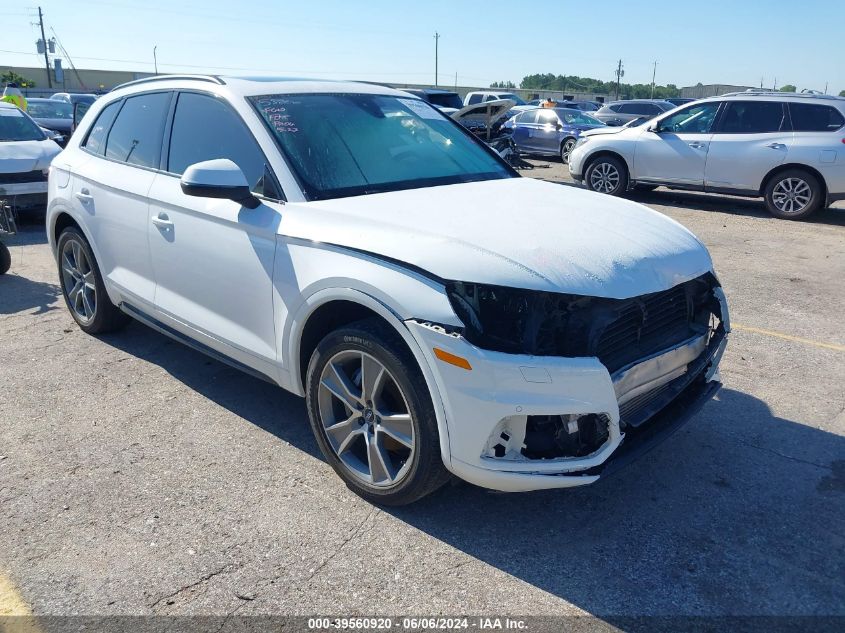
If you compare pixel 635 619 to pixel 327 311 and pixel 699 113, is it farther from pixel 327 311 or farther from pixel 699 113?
pixel 699 113

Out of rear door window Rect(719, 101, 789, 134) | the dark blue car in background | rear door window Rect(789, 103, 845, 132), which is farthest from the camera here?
the dark blue car in background

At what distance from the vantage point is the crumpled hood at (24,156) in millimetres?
9445

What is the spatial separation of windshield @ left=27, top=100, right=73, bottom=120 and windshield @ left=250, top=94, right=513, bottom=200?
60.2 ft

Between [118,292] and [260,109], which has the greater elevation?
[260,109]

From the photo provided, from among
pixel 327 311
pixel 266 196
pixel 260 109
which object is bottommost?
pixel 327 311

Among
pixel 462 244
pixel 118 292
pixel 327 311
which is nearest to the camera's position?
pixel 462 244

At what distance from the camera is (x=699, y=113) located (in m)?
11.4

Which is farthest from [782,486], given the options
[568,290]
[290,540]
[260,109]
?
[260,109]

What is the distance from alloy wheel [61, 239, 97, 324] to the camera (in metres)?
5.15

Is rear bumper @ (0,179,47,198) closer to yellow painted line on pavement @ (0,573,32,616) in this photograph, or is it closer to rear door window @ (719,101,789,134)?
yellow painted line on pavement @ (0,573,32,616)

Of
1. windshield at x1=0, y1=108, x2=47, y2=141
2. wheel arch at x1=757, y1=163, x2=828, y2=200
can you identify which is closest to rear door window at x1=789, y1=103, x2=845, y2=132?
wheel arch at x1=757, y1=163, x2=828, y2=200

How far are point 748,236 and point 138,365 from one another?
7996 mm

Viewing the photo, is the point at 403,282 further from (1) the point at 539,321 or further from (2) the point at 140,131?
(2) the point at 140,131

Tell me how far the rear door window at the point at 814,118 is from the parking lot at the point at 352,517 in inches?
280
